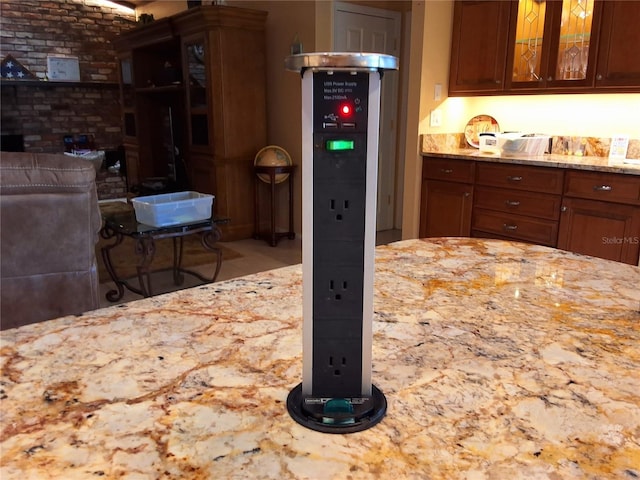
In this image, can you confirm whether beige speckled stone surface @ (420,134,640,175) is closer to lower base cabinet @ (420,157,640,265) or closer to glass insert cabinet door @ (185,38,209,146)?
lower base cabinet @ (420,157,640,265)

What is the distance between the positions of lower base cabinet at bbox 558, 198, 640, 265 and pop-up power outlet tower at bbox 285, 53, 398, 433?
2870 mm

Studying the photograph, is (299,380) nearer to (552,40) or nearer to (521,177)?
(521,177)

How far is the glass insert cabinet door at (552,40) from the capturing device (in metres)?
3.34

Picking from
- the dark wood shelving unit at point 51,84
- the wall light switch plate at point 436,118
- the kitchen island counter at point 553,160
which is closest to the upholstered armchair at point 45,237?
the kitchen island counter at point 553,160

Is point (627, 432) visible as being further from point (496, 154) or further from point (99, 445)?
point (496, 154)

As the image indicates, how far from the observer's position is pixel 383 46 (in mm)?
5090

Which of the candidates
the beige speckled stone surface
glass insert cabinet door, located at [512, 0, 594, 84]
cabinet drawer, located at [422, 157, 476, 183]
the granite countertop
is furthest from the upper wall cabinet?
the granite countertop

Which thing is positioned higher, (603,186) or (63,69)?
(63,69)

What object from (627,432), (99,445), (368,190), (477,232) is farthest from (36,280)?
(477,232)

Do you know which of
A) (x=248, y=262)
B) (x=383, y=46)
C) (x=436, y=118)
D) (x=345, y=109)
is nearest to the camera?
(x=345, y=109)

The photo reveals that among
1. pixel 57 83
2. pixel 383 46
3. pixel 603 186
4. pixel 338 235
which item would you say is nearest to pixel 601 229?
pixel 603 186

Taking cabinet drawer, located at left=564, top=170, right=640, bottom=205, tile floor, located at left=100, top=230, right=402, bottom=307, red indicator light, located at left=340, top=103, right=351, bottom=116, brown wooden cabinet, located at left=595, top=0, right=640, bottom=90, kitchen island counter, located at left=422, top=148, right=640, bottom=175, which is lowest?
tile floor, located at left=100, top=230, right=402, bottom=307

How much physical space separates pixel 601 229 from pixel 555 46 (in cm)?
127

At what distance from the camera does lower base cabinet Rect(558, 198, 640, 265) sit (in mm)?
2969
